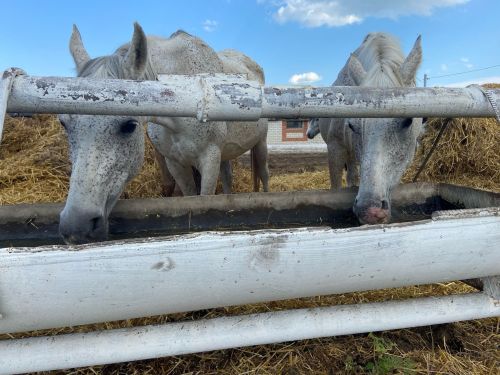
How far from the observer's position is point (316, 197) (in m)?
2.50

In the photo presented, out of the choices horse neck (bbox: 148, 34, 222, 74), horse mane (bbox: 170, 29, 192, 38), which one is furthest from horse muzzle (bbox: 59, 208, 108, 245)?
horse mane (bbox: 170, 29, 192, 38)

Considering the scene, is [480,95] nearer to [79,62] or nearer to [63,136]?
[79,62]

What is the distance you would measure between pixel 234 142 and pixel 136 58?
1753mm

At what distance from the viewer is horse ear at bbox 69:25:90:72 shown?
2496mm

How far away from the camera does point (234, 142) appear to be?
3.77m

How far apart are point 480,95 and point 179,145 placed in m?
2.22

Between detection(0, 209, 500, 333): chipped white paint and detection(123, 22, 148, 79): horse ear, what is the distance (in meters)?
1.38

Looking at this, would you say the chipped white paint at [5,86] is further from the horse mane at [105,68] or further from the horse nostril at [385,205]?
the horse nostril at [385,205]

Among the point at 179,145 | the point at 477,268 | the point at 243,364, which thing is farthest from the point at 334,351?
the point at 179,145

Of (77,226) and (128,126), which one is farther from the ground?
(128,126)

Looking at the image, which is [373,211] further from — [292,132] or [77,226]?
[292,132]

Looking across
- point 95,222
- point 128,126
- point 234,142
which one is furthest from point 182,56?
point 95,222

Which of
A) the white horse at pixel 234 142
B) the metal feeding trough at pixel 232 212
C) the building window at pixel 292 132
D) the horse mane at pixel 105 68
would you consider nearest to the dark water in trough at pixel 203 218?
the metal feeding trough at pixel 232 212

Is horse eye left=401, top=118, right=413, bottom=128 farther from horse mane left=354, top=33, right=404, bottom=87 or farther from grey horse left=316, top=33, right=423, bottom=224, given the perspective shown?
horse mane left=354, top=33, right=404, bottom=87
